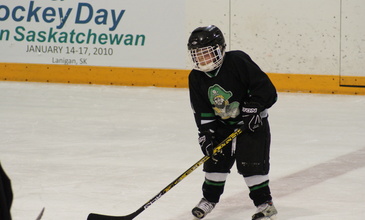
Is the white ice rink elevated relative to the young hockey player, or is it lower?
lower

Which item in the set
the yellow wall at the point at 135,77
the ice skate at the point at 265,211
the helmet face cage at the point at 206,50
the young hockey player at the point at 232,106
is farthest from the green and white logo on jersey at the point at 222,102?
the yellow wall at the point at 135,77

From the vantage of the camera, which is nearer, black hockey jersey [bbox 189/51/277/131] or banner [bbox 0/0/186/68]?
black hockey jersey [bbox 189/51/277/131]

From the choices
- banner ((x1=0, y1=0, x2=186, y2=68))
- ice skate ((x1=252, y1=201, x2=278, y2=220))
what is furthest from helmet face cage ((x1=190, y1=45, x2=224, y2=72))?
banner ((x1=0, y1=0, x2=186, y2=68))

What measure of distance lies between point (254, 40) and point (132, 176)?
9.89ft

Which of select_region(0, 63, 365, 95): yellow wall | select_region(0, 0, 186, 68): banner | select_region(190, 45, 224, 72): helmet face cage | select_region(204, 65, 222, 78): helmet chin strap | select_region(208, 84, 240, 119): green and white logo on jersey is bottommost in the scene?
select_region(0, 63, 365, 95): yellow wall

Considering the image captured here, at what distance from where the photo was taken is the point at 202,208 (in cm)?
313

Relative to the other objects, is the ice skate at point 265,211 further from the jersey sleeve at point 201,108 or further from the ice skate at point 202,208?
the jersey sleeve at point 201,108

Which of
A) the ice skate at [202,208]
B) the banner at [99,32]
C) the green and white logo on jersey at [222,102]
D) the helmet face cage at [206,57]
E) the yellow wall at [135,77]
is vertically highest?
the helmet face cage at [206,57]

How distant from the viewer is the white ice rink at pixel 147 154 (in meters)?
3.30

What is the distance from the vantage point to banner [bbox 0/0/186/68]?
6.81 m

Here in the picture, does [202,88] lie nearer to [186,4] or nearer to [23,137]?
[23,137]

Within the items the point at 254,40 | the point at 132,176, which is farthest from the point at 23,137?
the point at 254,40

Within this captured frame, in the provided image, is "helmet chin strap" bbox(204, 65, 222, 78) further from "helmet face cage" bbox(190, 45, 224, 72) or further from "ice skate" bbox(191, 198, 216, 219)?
"ice skate" bbox(191, 198, 216, 219)

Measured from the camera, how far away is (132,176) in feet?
12.6
